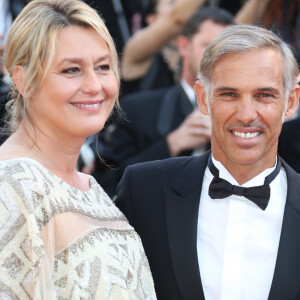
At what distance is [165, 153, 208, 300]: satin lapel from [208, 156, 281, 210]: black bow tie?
0.35 feet

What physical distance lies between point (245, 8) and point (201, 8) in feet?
1.09

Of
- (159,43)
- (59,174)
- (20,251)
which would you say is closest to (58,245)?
(20,251)

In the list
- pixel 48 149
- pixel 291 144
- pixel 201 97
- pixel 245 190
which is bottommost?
pixel 291 144

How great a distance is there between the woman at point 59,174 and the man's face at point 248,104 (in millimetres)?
489

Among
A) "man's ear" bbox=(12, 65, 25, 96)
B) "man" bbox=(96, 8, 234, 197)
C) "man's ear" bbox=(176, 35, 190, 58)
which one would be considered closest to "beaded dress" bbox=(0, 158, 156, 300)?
"man's ear" bbox=(12, 65, 25, 96)

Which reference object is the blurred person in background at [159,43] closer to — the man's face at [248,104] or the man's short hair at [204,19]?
the man's short hair at [204,19]

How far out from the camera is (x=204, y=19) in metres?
5.33

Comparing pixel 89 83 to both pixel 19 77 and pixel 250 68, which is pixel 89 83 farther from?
pixel 250 68

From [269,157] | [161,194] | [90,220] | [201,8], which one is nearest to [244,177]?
[269,157]

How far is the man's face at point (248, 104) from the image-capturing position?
3.33 meters

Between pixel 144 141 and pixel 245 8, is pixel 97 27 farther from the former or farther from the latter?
pixel 245 8

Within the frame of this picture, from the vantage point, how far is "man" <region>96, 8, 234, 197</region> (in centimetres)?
475

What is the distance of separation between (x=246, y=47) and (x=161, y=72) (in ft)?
7.99

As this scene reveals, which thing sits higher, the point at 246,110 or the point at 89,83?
the point at 89,83
